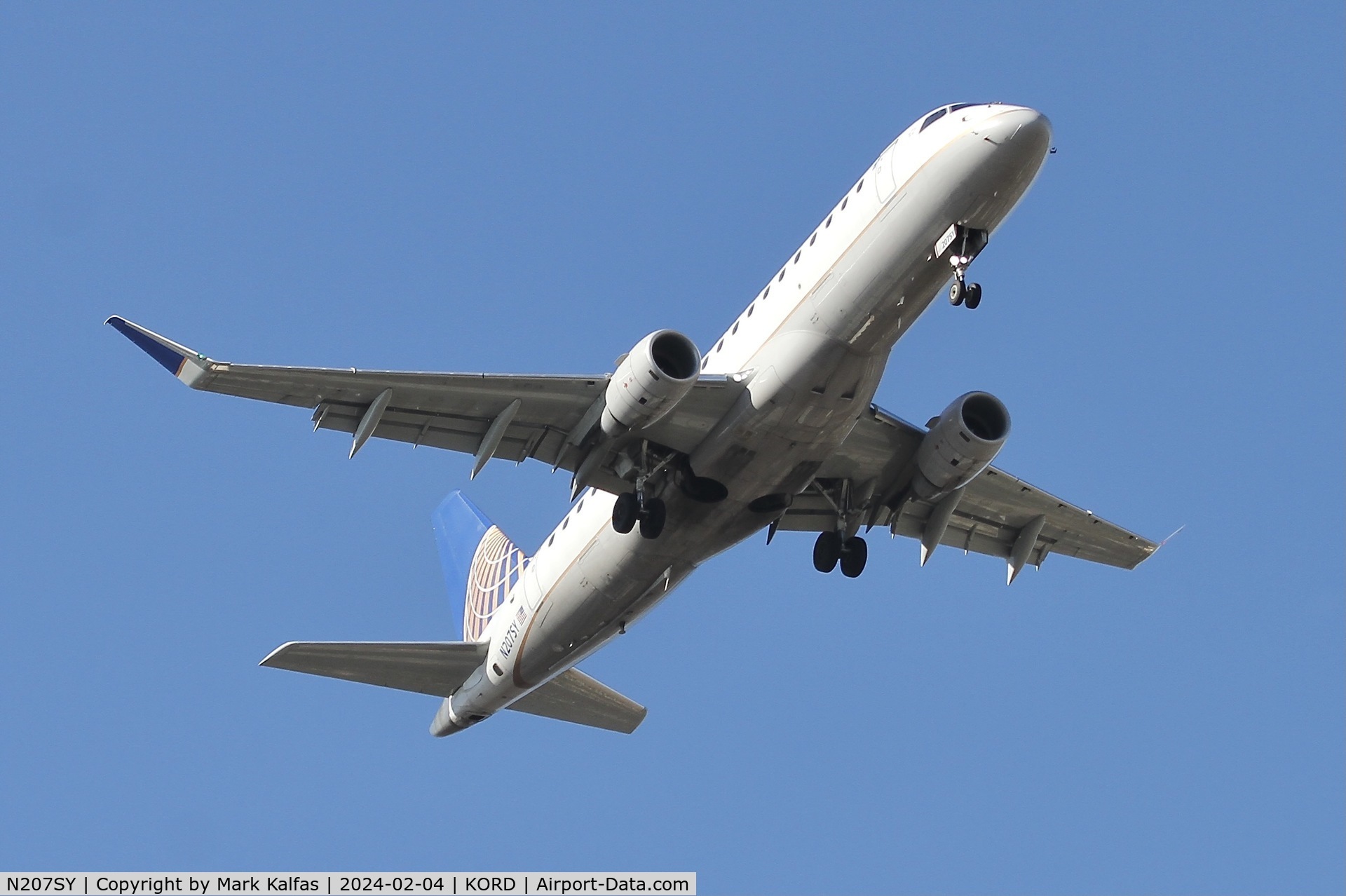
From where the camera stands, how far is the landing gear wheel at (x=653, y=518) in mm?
28531

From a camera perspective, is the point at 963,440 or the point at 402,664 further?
the point at 402,664

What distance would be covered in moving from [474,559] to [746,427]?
1341 centimetres

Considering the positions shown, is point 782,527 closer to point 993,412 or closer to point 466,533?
point 993,412

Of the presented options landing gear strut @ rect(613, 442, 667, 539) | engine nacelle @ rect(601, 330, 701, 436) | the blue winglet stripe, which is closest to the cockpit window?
engine nacelle @ rect(601, 330, 701, 436)

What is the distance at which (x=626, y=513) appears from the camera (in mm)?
28594

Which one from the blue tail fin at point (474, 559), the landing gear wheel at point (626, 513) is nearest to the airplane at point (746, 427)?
the landing gear wheel at point (626, 513)

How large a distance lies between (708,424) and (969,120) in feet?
21.5

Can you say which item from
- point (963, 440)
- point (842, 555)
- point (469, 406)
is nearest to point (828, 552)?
point (842, 555)

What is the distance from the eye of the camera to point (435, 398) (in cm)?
2770

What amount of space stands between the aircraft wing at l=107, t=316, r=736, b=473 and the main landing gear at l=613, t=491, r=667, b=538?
1099 millimetres

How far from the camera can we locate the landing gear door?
26.4 meters

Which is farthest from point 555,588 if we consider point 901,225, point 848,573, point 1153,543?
point 1153,543

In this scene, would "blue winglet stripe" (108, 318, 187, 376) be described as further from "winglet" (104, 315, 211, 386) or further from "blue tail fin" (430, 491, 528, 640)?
"blue tail fin" (430, 491, 528, 640)

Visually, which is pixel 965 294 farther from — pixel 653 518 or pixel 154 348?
pixel 154 348
